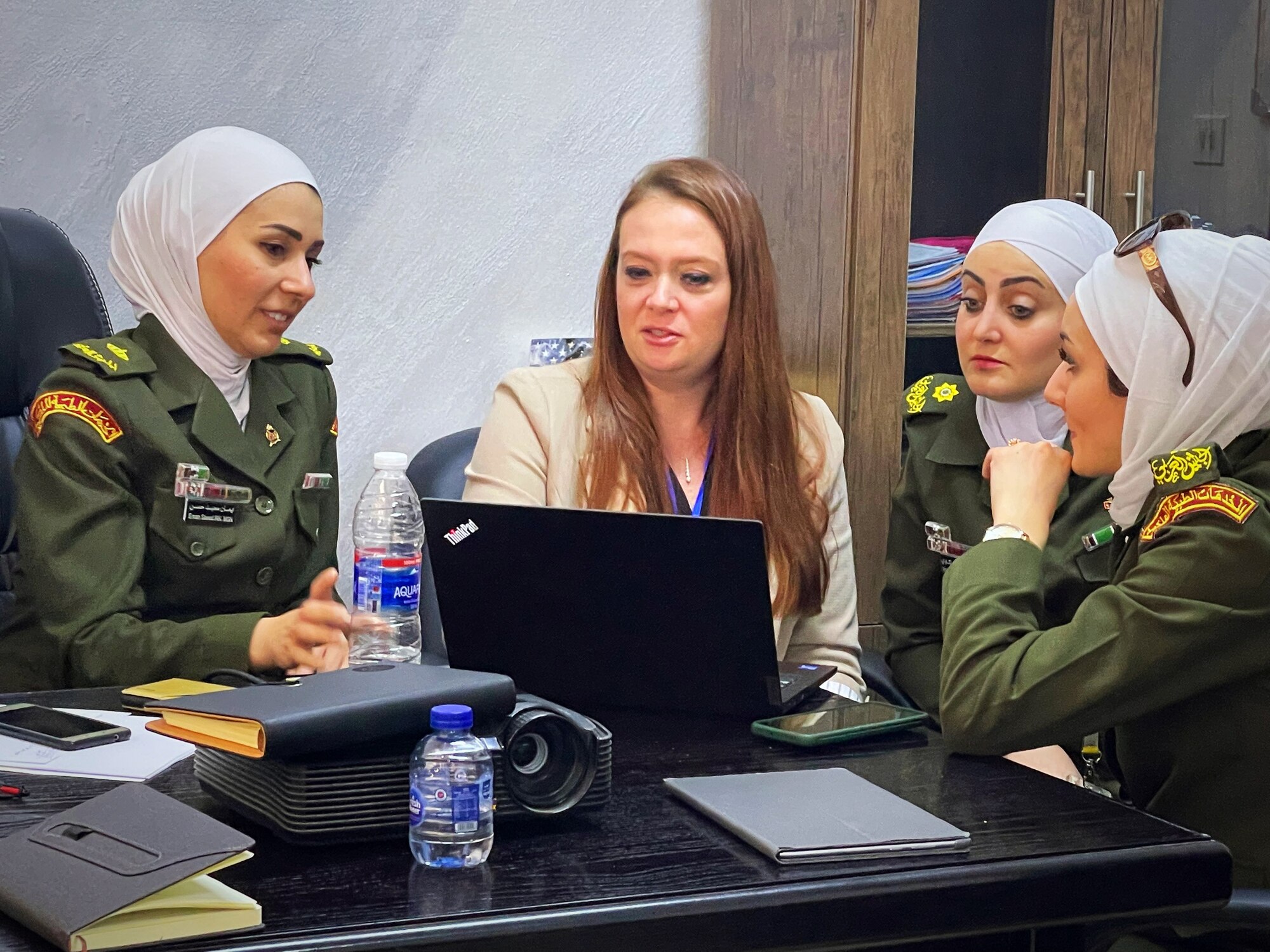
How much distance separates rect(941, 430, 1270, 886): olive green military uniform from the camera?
1.31 m

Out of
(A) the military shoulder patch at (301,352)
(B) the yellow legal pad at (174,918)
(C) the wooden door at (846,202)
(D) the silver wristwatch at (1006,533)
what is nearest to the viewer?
(B) the yellow legal pad at (174,918)

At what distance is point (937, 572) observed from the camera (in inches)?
82.8

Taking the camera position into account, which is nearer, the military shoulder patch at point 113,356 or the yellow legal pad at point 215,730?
the yellow legal pad at point 215,730

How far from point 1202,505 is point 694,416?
866 millimetres

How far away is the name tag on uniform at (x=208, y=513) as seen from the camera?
71.7 inches

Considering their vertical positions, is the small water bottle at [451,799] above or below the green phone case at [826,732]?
above

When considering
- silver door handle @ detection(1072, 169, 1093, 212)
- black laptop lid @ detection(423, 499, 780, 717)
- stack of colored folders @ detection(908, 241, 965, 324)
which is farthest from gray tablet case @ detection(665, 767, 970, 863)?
silver door handle @ detection(1072, 169, 1093, 212)

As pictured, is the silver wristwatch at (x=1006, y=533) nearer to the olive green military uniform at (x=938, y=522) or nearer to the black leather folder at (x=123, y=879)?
the olive green military uniform at (x=938, y=522)

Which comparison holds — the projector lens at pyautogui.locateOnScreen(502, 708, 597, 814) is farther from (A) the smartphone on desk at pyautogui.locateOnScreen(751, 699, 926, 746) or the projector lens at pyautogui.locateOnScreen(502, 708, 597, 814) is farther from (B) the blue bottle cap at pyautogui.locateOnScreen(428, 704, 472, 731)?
(A) the smartphone on desk at pyautogui.locateOnScreen(751, 699, 926, 746)

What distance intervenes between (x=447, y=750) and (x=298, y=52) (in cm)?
191

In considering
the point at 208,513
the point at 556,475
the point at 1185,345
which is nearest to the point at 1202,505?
the point at 1185,345

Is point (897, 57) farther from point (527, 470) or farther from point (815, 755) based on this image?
point (815, 755)

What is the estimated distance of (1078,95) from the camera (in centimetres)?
282

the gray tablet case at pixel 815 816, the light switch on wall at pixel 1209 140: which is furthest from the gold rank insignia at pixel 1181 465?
the light switch on wall at pixel 1209 140
